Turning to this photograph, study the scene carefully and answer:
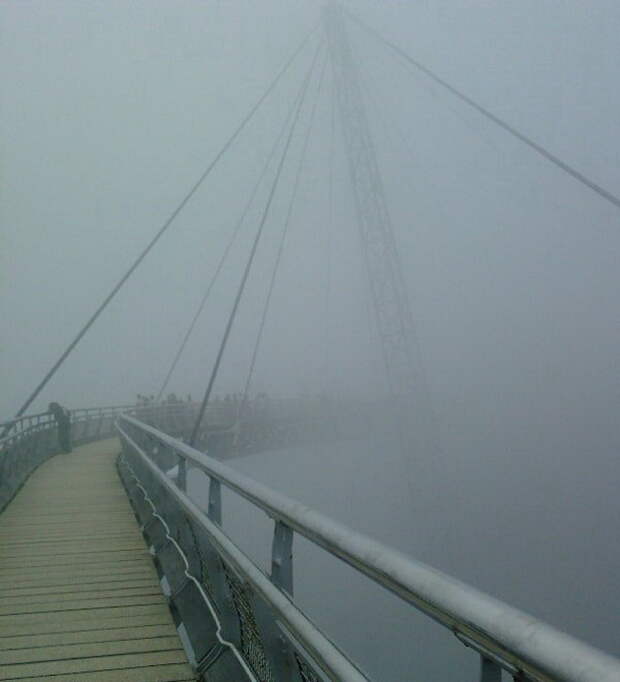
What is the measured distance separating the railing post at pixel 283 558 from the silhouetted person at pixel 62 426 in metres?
20.6

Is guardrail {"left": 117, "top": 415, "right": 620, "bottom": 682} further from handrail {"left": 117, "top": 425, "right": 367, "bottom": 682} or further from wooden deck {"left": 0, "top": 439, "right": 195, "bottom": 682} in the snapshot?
wooden deck {"left": 0, "top": 439, "right": 195, "bottom": 682}

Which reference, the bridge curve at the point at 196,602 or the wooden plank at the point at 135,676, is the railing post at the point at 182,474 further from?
the wooden plank at the point at 135,676

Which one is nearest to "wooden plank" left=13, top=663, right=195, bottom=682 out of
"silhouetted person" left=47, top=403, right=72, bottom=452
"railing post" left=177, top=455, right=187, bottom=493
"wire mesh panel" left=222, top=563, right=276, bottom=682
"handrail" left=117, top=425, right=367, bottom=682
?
"wire mesh panel" left=222, top=563, right=276, bottom=682

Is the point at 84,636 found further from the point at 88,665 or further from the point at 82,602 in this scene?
the point at 82,602

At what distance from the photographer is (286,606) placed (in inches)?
103

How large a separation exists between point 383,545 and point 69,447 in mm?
21980

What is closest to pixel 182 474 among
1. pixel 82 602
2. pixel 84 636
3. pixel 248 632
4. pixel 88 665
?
pixel 82 602

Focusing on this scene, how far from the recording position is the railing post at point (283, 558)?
9.72 feet

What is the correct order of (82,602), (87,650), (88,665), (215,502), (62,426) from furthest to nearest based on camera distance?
(62,426)
(82,602)
(215,502)
(87,650)
(88,665)

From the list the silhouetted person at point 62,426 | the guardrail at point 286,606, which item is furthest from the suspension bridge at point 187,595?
the silhouetted person at point 62,426

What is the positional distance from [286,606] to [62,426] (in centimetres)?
2123

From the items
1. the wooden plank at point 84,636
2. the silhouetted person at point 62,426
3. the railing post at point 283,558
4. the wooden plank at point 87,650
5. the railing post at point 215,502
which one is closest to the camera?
the railing post at point 283,558

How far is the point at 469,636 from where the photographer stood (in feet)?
4.99

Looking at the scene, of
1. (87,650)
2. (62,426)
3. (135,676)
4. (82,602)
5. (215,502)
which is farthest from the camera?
(62,426)
